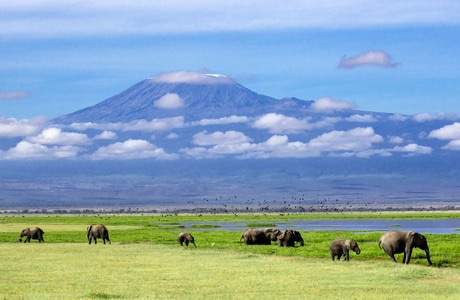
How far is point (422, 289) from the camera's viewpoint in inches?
1198

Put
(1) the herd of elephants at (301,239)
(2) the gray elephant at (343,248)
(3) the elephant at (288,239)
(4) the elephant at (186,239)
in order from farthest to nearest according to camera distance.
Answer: (4) the elephant at (186,239)
(3) the elephant at (288,239)
(2) the gray elephant at (343,248)
(1) the herd of elephants at (301,239)

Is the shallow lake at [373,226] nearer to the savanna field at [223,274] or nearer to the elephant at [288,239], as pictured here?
the elephant at [288,239]

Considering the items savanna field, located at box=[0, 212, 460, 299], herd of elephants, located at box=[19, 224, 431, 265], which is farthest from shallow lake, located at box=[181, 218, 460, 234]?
savanna field, located at box=[0, 212, 460, 299]

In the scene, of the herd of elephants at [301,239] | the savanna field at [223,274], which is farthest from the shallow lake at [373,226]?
the savanna field at [223,274]

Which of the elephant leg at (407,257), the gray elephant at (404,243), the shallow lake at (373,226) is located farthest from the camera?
the shallow lake at (373,226)

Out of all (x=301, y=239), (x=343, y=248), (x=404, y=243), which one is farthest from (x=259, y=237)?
(x=404, y=243)

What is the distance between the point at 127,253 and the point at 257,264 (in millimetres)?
10122

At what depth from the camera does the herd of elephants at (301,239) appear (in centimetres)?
3956

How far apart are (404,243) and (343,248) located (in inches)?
126

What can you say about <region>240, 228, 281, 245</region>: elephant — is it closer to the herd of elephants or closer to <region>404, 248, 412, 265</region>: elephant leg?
the herd of elephants

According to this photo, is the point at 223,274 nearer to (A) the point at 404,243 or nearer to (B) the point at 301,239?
(A) the point at 404,243

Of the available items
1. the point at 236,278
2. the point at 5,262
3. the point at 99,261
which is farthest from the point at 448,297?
the point at 5,262

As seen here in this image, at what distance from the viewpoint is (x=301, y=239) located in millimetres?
52750

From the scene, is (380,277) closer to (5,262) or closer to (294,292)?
(294,292)
